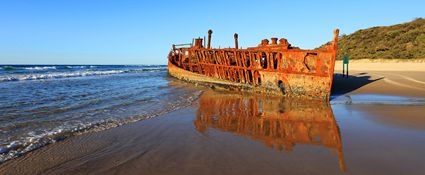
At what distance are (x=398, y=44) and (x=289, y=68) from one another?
1107 inches

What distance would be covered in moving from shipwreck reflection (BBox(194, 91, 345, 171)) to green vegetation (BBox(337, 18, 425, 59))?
80.7 feet

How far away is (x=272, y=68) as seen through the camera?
11312 mm

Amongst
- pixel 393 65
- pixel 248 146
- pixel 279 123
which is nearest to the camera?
pixel 248 146

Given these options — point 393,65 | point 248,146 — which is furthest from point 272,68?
point 393,65

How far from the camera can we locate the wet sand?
11.7 ft

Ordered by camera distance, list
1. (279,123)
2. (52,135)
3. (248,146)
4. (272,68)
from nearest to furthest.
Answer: (248,146) → (52,135) → (279,123) → (272,68)

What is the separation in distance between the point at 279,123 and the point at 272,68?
5.47m

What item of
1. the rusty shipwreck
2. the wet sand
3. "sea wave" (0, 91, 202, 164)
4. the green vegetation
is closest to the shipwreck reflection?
the wet sand

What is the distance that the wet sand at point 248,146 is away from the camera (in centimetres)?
357

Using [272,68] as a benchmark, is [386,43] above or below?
above

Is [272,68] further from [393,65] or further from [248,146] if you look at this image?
[393,65]

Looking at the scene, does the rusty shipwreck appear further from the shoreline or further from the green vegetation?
the green vegetation

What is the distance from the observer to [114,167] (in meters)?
3.66

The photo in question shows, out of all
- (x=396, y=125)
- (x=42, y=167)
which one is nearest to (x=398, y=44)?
(x=396, y=125)
